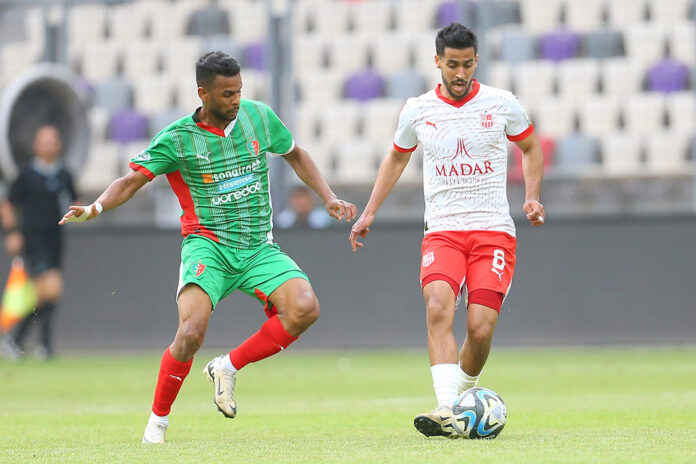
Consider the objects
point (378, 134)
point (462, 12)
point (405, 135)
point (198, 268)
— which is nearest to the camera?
point (198, 268)

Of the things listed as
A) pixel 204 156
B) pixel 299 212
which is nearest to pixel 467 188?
pixel 204 156

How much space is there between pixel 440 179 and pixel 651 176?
27.6 ft

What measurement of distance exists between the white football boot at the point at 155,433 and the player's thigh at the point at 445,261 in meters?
1.62

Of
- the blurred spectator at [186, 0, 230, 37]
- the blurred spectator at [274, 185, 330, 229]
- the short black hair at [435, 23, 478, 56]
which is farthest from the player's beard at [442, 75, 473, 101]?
the blurred spectator at [186, 0, 230, 37]

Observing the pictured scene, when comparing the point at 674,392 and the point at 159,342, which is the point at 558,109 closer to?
the point at 159,342

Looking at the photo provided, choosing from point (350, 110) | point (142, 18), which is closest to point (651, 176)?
point (350, 110)

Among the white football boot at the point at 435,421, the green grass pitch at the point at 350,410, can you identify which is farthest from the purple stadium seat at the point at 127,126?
the white football boot at the point at 435,421

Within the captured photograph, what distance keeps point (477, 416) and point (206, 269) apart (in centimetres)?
172

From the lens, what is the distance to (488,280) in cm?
696

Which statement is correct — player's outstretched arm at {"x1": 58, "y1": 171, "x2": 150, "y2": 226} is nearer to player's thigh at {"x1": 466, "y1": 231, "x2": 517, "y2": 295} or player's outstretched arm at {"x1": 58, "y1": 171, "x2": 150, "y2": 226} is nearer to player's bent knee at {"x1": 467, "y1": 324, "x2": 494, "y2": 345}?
player's thigh at {"x1": 466, "y1": 231, "x2": 517, "y2": 295}

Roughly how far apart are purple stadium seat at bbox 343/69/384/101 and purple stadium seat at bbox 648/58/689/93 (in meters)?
3.57

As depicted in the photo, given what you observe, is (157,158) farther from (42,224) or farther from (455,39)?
(42,224)

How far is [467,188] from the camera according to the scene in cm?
711

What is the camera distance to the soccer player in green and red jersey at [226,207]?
271 inches
